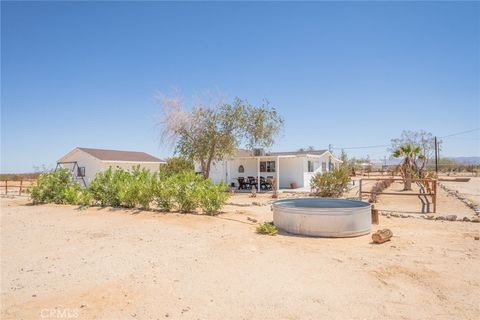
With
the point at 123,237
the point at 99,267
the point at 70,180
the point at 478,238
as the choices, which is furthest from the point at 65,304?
the point at 70,180

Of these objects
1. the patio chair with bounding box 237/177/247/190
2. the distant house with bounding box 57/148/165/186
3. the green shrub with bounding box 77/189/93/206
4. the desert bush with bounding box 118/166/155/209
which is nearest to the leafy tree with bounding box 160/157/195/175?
the distant house with bounding box 57/148/165/186

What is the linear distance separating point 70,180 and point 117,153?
52.3 feet

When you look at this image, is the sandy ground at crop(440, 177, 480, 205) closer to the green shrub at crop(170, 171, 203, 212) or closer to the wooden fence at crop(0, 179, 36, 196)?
the green shrub at crop(170, 171, 203, 212)

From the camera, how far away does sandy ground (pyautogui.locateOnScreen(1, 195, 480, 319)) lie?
4.14m

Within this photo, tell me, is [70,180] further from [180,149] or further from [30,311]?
[30,311]

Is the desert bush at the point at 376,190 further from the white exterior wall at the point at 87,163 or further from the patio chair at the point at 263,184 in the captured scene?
the white exterior wall at the point at 87,163

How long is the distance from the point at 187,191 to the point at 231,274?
5592 millimetres

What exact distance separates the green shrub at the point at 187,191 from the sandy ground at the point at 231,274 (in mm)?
1632

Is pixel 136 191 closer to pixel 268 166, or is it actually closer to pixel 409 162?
pixel 268 166

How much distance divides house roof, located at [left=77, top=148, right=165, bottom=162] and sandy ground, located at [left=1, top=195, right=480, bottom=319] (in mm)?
18960

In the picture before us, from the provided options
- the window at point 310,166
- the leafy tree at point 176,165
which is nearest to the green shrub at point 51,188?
the leafy tree at point 176,165

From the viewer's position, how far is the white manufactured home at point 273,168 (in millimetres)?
24547

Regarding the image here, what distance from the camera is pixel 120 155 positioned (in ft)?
97.8

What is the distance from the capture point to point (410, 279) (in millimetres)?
5121
